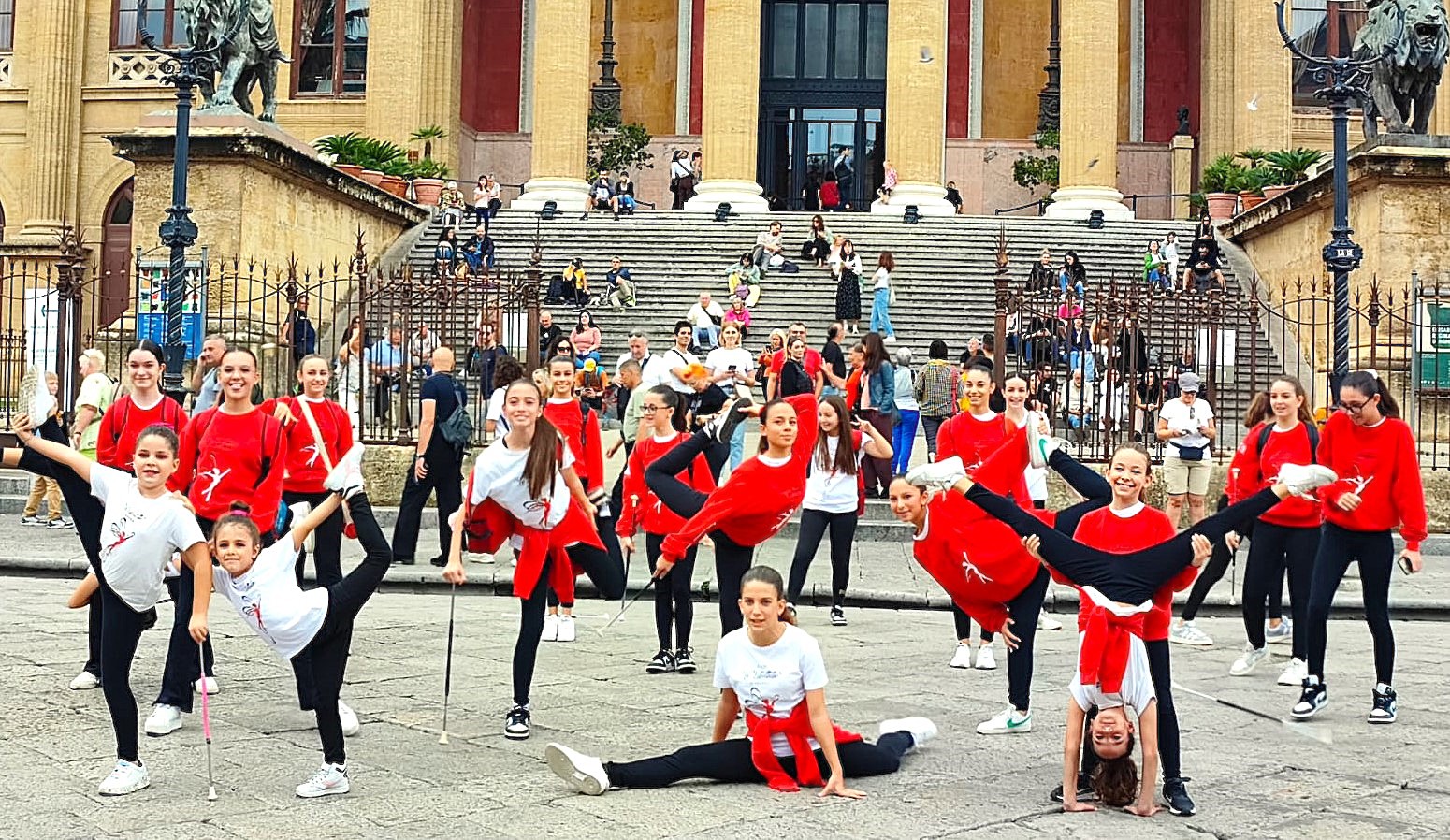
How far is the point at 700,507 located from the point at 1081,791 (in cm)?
264

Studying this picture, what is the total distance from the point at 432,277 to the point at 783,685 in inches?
513

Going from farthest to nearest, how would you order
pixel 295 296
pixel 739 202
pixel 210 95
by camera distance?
pixel 739 202 → pixel 210 95 → pixel 295 296

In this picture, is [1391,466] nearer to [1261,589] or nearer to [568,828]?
[1261,589]

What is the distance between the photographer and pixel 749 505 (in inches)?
315

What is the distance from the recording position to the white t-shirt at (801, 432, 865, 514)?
10945mm

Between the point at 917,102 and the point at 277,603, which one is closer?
the point at 277,603

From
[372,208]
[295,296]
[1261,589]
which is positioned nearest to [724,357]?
[295,296]

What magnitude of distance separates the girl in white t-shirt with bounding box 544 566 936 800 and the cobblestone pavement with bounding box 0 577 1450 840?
0.28ft

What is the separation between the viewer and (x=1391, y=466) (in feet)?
26.7

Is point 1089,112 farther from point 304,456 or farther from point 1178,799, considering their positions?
point 1178,799

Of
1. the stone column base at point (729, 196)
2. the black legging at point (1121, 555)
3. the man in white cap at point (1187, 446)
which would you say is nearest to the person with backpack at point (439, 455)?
the man in white cap at point (1187, 446)

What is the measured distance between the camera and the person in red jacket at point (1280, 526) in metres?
8.76

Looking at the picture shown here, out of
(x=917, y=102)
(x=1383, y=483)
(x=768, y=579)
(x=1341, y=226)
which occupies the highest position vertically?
(x=917, y=102)

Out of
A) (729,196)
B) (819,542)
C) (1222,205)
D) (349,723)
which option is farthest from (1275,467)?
(729,196)
